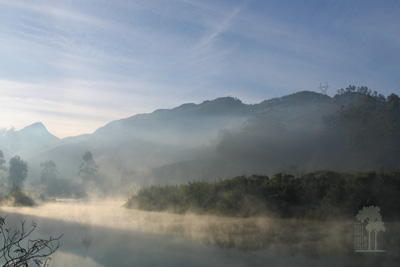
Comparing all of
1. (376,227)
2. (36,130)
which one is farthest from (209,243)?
(36,130)

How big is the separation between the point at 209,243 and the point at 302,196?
5.17 m

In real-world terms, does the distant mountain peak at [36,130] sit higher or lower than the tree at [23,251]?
higher

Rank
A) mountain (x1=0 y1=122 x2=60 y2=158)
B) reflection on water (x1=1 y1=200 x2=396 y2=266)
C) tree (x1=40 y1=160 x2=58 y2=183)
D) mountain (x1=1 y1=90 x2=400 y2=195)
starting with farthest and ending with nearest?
mountain (x1=0 y1=122 x2=60 y2=158)
tree (x1=40 y1=160 x2=58 y2=183)
mountain (x1=1 y1=90 x2=400 y2=195)
reflection on water (x1=1 y1=200 x2=396 y2=266)

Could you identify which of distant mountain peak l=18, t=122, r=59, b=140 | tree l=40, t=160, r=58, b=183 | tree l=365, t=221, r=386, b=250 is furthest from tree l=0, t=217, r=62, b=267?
distant mountain peak l=18, t=122, r=59, b=140

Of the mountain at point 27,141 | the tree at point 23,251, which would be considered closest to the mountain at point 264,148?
the mountain at point 27,141

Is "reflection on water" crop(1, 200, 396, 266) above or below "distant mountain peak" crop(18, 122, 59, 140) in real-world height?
below

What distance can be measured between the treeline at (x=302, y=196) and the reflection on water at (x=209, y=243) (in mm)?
859

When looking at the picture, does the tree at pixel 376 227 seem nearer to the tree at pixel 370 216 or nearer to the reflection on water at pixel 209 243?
the tree at pixel 370 216

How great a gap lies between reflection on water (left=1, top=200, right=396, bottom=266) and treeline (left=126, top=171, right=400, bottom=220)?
0.86 meters

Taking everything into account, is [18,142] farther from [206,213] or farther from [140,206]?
[206,213]

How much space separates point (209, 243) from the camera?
10695mm

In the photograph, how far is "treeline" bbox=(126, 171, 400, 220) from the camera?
12.5 metres

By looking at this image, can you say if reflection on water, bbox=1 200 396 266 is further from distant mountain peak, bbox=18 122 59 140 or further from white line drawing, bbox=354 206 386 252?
distant mountain peak, bbox=18 122 59 140

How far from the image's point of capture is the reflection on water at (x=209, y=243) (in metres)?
8.55
